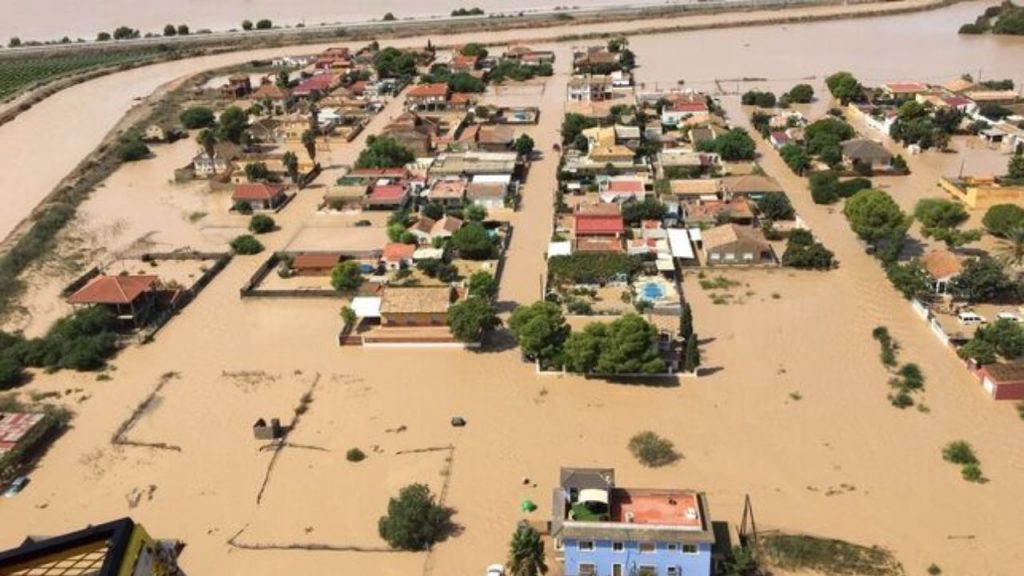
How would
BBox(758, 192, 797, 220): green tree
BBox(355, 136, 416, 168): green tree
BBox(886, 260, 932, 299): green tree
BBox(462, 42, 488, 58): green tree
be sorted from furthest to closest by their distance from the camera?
1. BBox(462, 42, 488, 58): green tree
2. BBox(355, 136, 416, 168): green tree
3. BBox(758, 192, 797, 220): green tree
4. BBox(886, 260, 932, 299): green tree

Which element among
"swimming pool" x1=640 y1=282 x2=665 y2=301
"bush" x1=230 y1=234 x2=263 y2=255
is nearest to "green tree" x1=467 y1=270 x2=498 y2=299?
"swimming pool" x1=640 y1=282 x2=665 y2=301

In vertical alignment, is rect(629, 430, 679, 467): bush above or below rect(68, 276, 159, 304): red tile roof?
below

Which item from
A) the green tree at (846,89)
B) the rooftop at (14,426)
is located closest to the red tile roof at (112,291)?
the rooftop at (14,426)

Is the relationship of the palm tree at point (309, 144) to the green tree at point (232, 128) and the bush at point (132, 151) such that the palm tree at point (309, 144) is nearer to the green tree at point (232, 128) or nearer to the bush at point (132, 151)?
the green tree at point (232, 128)

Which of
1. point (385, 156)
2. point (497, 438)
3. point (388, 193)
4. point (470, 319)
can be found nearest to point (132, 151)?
point (385, 156)

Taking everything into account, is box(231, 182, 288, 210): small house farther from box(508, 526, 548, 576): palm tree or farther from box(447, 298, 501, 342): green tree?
box(508, 526, 548, 576): palm tree
